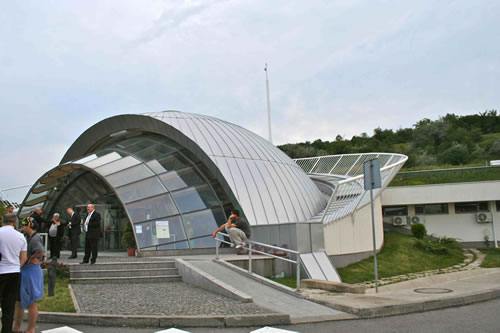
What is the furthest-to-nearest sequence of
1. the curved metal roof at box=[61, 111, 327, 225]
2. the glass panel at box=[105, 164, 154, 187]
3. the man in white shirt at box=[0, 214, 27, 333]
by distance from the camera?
the curved metal roof at box=[61, 111, 327, 225]
the glass panel at box=[105, 164, 154, 187]
the man in white shirt at box=[0, 214, 27, 333]

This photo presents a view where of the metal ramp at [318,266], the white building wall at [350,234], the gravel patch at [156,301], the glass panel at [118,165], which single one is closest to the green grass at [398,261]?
the white building wall at [350,234]

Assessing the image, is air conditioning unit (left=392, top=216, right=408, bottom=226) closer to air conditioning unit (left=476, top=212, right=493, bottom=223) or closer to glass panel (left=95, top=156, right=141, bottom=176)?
air conditioning unit (left=476, top=212, right=493, bottom=223)

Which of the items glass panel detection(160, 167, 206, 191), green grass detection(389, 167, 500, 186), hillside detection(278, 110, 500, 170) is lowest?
glass panel detection(160, 167, 206, 191)

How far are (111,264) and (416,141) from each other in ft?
252

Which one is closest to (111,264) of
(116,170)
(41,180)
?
(116,170)

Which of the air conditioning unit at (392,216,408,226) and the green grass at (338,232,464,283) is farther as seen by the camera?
the air conditioning unit at (392,216,408,226)

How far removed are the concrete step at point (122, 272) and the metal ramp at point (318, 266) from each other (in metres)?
3.54

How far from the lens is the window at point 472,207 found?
94.4 ft

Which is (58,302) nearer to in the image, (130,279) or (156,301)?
(156,301)

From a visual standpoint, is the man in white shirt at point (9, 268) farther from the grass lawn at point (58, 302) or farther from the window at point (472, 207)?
the window at point (472, 207)

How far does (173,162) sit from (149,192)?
1.99 meters

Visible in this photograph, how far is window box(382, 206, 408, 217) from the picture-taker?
30.2m

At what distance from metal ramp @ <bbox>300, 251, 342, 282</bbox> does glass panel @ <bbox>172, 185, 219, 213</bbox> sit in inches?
180

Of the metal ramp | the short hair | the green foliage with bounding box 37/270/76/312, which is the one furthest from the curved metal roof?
the short hair
